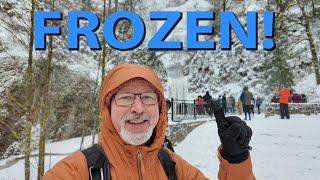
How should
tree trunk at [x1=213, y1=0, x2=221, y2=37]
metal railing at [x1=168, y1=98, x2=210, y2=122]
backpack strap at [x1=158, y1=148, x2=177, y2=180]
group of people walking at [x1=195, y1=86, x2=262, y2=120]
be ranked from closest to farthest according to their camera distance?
backpack strap at [x1=158, y1=148, x2=177, y2=180] < group of people walking at [x1=195, y1=86, x2=262, y2=120] < metal railing at [x1=168, y1=98, x2=210, y2=122] < tree trunk at [x1=213, y1=0, x2=221, y2=37]

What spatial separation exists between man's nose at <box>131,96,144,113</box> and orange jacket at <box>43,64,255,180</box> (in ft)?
0.39

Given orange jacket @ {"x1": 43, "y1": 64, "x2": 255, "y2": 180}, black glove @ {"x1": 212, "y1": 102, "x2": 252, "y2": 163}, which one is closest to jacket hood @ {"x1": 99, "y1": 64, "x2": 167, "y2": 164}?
orange jacket @ {"x1": 43, "y1": 64, "x2": 255, "y2": 180}

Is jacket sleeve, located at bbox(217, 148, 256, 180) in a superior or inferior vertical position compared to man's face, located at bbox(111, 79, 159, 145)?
inferior

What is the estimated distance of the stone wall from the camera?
819 inches

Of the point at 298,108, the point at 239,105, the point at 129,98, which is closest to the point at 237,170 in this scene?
the point at 129,98

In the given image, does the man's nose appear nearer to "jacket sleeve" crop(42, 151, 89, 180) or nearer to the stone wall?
"jacket sleeve" crop(42, 151, 89, 180)

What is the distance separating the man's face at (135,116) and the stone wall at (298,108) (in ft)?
64.6

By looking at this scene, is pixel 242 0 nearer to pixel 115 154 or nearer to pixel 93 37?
pixel 93 37

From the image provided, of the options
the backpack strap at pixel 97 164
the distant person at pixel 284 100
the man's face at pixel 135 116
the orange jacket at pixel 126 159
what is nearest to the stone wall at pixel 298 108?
the distant person at pixel 284 100

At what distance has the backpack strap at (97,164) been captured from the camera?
2.20 metres

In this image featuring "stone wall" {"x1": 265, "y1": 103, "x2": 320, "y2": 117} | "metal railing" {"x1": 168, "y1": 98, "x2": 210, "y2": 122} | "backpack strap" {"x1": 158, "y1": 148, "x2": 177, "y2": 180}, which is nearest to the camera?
"backpack strap" {"x1": 158, "y1": 148, "x2": 177, "y2": 180}

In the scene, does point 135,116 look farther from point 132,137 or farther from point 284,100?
point 284,100

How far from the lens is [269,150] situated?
1191 cm

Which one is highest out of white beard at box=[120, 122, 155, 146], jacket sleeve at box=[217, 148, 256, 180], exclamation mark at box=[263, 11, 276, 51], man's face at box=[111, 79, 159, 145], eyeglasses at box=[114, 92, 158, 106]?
exclamation mark at box=[263, 11, 276, 51]
